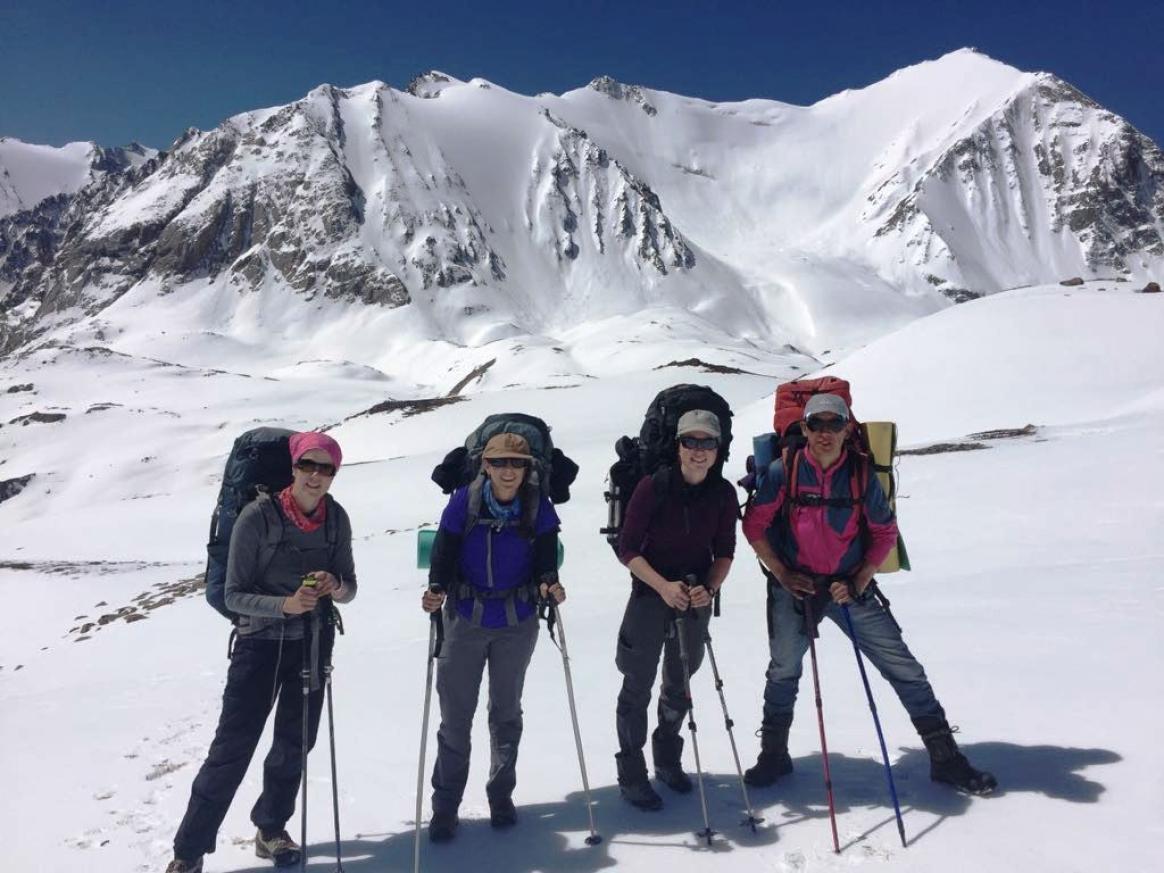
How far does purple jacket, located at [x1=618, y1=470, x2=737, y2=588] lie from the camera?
516 cm

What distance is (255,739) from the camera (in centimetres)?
495

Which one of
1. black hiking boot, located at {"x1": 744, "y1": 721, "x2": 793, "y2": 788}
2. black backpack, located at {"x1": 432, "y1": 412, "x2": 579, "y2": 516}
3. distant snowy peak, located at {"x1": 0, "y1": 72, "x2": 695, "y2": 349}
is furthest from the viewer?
distant snowy peak, located at {"x1": 0, "y1": 72, "x2": 695, "y2": 349}

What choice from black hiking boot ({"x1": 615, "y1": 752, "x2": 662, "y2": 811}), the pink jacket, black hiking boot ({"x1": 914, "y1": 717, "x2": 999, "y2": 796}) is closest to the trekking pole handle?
black hiking boot ({"x1": 615, "y1": 752, "x2": 662, "y2": 811})

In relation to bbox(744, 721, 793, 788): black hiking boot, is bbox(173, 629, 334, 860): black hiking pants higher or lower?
higher

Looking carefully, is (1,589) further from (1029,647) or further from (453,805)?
(1029,647)

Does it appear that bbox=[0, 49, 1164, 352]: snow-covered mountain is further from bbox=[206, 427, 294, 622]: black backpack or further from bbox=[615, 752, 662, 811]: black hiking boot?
bbox=[615, 752, 662, 811]: black hiking boot

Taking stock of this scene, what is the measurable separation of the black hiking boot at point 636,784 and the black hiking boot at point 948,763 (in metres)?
1.81

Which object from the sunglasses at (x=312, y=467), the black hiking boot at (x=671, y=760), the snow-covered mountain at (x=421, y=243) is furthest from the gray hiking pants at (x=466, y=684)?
the snow-covered mountain at (x=421, y=243)

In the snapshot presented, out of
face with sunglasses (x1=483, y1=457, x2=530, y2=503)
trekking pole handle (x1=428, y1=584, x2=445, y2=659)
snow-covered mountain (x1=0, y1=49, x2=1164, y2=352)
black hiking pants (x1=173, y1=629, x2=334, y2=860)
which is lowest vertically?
black hiking pants (x1=173, y1=629, x2=334, y2=860)

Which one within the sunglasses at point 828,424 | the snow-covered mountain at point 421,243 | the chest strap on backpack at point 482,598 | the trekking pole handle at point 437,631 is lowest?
the trekking pole handle at point 437,631

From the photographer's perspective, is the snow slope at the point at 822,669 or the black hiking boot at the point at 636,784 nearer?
the snow slope at the point at 822,669

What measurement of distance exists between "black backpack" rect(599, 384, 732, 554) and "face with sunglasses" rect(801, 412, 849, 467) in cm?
53

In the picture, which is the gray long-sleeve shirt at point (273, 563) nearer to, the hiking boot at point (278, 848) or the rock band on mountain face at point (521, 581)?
the rock band on mountain face at point (521, 581)

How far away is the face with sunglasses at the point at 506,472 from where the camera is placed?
4.89 meters
